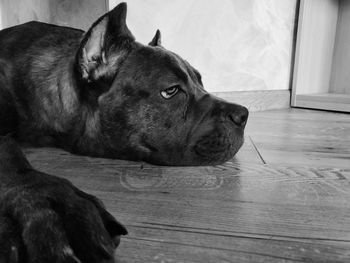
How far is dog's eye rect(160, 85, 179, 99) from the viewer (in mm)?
1352

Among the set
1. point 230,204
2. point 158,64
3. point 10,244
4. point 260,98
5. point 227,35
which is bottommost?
point 260,98

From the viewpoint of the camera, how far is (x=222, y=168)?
135cm

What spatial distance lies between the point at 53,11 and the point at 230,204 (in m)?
1.96

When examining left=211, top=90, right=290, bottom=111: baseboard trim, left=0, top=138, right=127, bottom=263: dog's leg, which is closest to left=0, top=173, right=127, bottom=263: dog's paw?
left=0, top=138, right=127, bottom=263: dog's leg

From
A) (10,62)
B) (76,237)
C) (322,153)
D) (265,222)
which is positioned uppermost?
(10,62)

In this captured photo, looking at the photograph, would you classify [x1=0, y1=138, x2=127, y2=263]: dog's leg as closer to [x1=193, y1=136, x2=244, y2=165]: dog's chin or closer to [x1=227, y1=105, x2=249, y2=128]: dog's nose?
[x1=193, y1=136, x2=244, y2=165]: dog's chin

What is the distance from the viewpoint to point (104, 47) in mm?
1381

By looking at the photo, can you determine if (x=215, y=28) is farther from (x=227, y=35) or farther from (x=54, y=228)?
(x=54, y=228)

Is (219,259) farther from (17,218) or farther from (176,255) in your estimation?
(17,218)

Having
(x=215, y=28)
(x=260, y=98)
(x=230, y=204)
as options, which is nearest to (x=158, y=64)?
(x=230, y=204)

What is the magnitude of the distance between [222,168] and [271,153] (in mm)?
397

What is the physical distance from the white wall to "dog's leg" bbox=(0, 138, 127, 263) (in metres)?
1.83

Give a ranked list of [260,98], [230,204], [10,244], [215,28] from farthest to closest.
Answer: [260,98], [215,28], [230,204], [10,244]

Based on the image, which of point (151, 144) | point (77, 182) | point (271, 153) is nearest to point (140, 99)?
point (151, 144)
